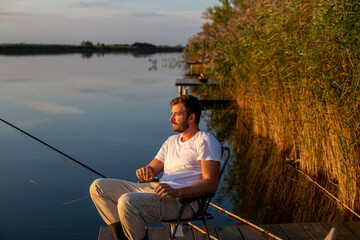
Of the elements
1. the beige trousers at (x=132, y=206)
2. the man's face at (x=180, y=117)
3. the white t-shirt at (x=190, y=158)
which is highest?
the man's face at (x=180, y=117)

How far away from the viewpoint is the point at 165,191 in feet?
8.93

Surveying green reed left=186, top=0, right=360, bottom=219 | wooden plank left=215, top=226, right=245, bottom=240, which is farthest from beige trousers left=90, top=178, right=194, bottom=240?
green reed left=186, top=0, right=360, bottom=219

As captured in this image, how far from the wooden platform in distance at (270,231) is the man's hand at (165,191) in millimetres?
884

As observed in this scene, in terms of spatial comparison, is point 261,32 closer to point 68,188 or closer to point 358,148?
point 358,148

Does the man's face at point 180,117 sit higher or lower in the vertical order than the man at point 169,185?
higher

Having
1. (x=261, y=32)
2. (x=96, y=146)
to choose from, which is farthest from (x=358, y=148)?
(x=96, y=146)

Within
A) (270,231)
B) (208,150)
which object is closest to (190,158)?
(208,150)

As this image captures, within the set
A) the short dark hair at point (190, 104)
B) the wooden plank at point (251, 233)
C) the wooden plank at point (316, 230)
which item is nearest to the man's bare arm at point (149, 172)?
the short dark hair at point (190, 104)

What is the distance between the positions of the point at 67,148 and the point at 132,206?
582 centimetres

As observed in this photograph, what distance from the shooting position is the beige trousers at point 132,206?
2723 mm

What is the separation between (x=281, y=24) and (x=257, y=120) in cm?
248

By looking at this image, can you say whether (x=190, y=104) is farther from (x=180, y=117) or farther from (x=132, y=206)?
(x=132, y=206)

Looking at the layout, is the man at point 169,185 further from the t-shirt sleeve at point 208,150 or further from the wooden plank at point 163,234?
the wooden plank at point 163,234

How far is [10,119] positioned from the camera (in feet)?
36.9
